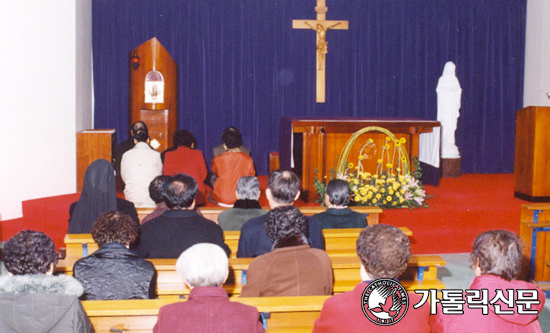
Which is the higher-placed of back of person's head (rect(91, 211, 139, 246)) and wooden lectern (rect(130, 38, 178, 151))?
wooden lectern (rect(130, 38, 178, 151))

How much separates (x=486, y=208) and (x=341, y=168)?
1.56 metres

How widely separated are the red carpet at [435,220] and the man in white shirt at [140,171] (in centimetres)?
115

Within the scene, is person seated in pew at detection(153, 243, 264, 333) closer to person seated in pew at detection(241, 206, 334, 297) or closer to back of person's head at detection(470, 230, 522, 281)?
person seated in pew at detection(241, 206, 334, 297)

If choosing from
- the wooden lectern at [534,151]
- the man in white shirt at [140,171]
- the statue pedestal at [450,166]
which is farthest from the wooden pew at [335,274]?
the statue pedestal at [450,166]

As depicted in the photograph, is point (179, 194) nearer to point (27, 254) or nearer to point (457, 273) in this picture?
point (27, 254)

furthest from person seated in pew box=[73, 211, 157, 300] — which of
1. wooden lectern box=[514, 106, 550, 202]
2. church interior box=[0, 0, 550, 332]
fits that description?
wooden lectern box=[514, 106, 550, 202]

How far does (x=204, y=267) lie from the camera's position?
2.15 metres

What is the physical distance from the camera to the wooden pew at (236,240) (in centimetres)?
362

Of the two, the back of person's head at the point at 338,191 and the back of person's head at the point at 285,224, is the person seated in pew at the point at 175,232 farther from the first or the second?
the back of person's head at the point at 338,191

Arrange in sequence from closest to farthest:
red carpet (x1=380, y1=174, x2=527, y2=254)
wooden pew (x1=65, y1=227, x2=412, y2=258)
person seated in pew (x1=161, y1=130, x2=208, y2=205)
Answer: wooden pew (x1=65, y1=227, x2=412, y2=258), person seated in pew (x1=161, y1=130, x2=208, y2=205), red carpet (x1=380, y1=174, x2=527, y2=254)

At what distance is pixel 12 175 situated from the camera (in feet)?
21.4

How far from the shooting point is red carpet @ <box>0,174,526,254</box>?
596 cm

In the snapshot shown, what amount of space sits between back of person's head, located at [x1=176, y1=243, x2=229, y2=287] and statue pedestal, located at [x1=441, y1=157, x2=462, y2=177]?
7481mm

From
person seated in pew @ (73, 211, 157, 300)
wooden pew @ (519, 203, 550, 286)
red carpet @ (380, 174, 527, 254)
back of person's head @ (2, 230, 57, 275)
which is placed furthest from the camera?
red carpet @ (380, 174, 527, 254)
